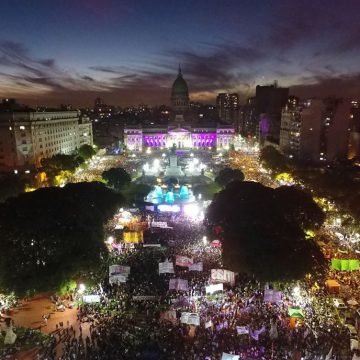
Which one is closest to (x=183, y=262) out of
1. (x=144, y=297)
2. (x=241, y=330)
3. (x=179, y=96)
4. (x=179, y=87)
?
(x=144, y=297)

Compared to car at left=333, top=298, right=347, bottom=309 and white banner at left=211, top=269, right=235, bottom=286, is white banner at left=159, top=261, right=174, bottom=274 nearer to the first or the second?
white banner at left=211, top=269, right=235, bottom=286

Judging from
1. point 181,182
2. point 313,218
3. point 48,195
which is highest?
point 48,195

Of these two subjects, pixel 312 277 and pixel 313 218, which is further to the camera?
pixel 313 218

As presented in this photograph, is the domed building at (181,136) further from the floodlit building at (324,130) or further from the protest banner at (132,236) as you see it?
the protest banner at (132,236)

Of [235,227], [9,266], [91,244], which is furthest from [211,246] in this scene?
[9,266]

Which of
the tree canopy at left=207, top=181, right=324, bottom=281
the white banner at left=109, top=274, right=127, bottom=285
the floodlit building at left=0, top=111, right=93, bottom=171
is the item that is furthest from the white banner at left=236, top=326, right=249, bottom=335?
the floodlit building at left=0, top=111, right=93, bottom=171

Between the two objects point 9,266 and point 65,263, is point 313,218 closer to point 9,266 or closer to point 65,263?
point 65,263
